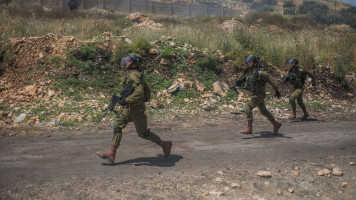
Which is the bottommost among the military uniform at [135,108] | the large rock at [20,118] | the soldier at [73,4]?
the large rock at [20,118]

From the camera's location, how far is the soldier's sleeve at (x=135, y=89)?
5016 millimetres

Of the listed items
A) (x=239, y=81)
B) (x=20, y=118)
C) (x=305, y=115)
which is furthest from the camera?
(x=305, y=115)

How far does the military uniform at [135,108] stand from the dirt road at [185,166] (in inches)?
22.7

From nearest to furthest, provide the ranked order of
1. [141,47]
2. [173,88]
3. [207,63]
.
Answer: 1. [173,88]
2. [141,47]
3. [207,63]

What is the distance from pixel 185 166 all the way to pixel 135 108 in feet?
4.49

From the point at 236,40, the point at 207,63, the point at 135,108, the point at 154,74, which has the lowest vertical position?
the point at 154,74

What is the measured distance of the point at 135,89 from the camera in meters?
5.07

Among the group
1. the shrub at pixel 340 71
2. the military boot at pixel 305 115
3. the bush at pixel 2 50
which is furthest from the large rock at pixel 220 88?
the bush at pixel 2 50

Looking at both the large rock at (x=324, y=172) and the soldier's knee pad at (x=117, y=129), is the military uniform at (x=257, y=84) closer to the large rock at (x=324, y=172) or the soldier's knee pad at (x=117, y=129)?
the large rock at (x=324, y=172)

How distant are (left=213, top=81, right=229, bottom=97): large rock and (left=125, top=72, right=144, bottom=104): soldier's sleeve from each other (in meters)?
6.36

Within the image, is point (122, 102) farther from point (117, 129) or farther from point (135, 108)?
point (117, 129)

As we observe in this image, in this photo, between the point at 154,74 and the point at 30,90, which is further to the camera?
the point at 154,74

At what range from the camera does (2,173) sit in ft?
15.9

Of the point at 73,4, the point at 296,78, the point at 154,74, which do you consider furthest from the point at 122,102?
the point at 73,4
